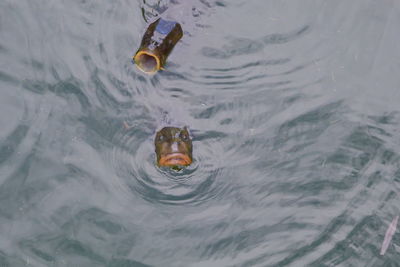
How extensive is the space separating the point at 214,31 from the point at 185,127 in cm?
103

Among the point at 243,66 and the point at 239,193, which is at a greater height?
the point at 243,66

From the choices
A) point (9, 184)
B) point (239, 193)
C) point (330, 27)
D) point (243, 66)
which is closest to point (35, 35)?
point (9, 184)

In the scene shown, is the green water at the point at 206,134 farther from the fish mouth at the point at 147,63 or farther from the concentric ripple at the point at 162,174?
the fish mouth at the point at 147,63

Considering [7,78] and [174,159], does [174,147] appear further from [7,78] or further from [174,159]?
[7,78]

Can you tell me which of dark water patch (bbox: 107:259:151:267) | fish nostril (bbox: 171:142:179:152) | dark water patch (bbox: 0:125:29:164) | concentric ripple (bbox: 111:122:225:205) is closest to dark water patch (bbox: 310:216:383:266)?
concentric ripple (bbox: 111:122:225:205)

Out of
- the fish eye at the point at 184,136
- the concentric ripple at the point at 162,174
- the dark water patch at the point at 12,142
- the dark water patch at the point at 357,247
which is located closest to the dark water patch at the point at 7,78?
the dark water patch at the point at 12,142

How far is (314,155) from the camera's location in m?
5.98

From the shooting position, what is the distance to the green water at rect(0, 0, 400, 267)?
5.68 m

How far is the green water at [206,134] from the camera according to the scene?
5.68 metres

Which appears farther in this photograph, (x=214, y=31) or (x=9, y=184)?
(x=214, y=31)

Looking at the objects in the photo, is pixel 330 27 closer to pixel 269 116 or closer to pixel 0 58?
pixel 269 116

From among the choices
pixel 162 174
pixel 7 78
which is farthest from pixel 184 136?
pixel 7 78

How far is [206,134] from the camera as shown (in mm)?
5871

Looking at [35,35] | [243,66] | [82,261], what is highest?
[35,35]
